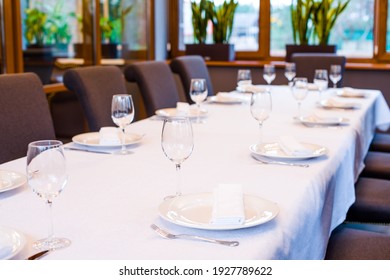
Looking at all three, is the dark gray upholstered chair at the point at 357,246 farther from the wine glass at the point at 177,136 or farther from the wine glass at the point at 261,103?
the wine glass at the point at 177,136

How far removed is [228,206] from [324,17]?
13.1ft

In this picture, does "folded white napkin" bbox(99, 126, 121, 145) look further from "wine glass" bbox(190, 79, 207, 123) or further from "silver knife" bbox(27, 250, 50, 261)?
"silver knife" bbox(27, 250, 50, 261)

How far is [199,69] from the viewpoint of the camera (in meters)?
3.54

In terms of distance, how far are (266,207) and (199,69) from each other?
8.41 ft

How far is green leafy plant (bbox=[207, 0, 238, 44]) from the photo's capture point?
4.88 m

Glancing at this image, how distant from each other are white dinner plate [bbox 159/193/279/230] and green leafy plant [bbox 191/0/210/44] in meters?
4.04

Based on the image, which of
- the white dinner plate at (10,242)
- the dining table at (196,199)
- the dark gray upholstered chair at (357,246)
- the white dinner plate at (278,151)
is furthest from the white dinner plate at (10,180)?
the dark gray upholstered chair at (357,246)

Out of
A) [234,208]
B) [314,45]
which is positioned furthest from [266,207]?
[314,45]

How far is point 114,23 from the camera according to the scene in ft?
15.7

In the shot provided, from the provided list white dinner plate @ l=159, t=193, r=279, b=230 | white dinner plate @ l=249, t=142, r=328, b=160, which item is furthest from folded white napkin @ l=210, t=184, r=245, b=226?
white dinner plate @ l=249, t=142, r=328, b=160

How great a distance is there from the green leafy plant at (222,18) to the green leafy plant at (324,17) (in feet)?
2.37

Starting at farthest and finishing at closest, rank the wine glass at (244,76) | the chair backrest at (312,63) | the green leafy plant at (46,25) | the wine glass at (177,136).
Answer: the chair backrest at (312,63)
the green leafy plant at (46,25)
the wine glass at (244,76)
the wine glass at (177,136)

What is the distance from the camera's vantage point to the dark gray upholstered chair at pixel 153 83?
107 inches

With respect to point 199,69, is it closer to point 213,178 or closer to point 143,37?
point 143,37
